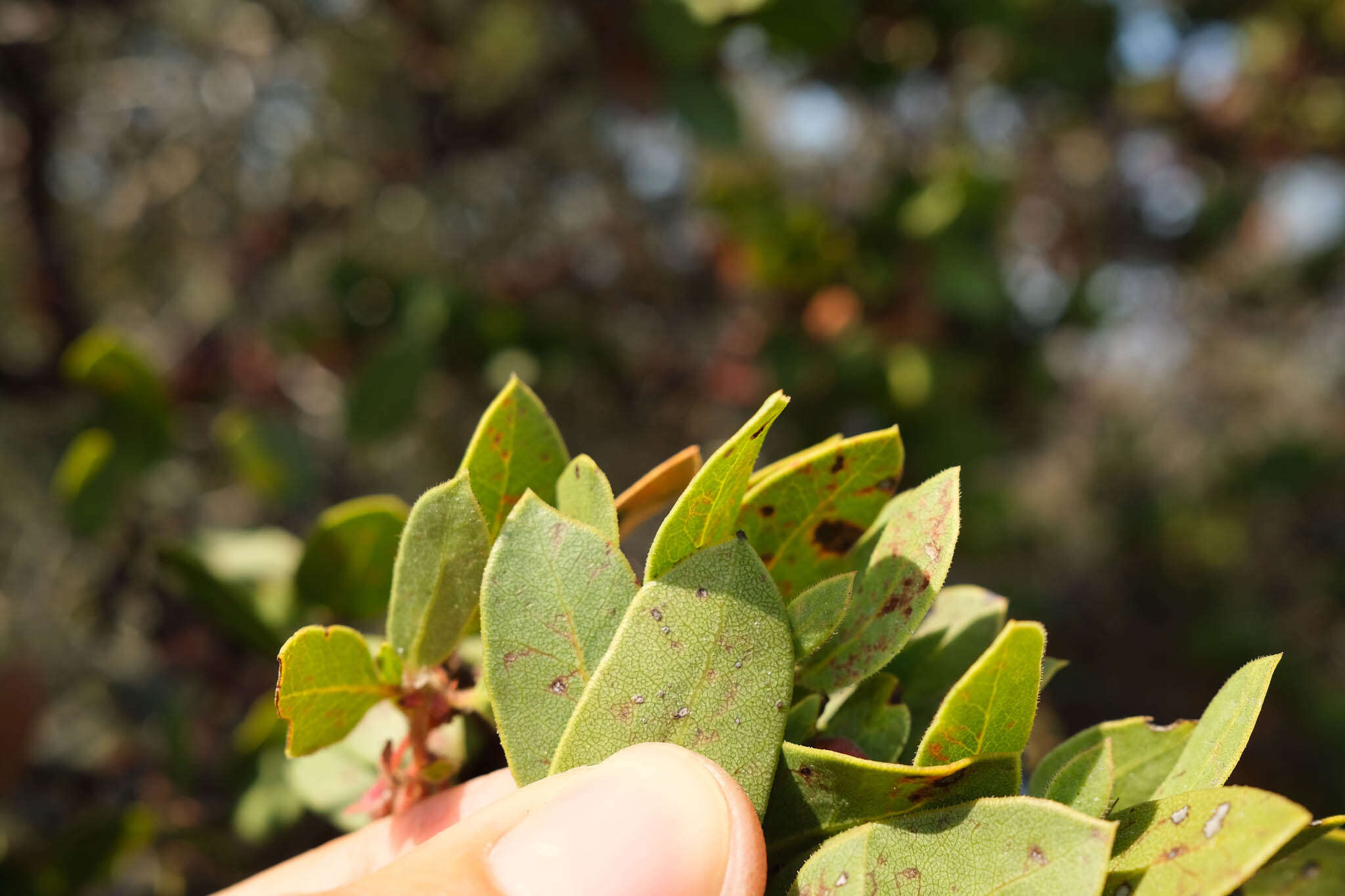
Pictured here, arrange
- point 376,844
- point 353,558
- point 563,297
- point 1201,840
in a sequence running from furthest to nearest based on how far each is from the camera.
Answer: point 563,297
point 353,558
point 376,844
point 1201,840

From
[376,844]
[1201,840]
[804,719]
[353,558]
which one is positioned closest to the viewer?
[1201,840]

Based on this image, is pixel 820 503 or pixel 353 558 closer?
pixel 820 503

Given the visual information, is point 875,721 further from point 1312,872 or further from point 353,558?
point 353,558

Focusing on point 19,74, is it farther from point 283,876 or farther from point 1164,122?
point 1164,122

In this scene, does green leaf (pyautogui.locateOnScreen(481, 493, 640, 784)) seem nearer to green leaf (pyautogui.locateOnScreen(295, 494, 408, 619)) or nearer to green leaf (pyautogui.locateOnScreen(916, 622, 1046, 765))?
green leaf (pyautogui.locateOnScreen(916, 622, 1046, 765))

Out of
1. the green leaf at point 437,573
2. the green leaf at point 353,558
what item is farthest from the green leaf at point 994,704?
the green leaf at point 353,558

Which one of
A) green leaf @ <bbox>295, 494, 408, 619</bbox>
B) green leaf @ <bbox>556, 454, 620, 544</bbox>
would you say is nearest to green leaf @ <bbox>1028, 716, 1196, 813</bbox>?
green leaf @ <bbox>556, 454, 620, 544</bbox>

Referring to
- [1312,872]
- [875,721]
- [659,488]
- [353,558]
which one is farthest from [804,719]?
[353,558]
